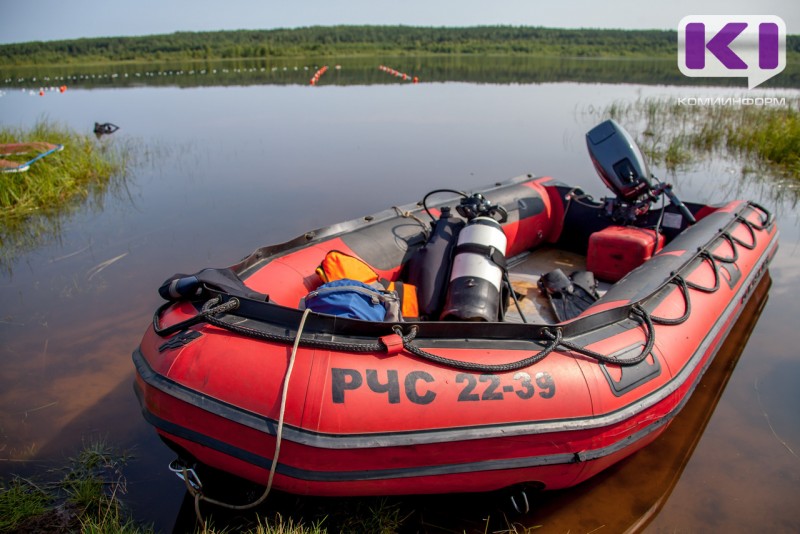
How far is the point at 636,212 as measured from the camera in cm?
462

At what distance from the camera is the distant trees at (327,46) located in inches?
1379

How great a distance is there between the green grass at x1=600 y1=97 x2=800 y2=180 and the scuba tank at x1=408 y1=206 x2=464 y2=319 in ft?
18.2

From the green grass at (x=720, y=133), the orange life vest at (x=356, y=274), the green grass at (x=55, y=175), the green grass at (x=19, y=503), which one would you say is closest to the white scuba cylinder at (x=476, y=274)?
the orange life vest at (x=356, y=274)

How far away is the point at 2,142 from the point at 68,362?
530 centimetres

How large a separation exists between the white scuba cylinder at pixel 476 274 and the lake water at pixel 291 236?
1.00 metres

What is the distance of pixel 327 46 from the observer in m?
41.5

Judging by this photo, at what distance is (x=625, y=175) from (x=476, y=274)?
6.50ft

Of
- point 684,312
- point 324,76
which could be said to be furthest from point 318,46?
point 684,312

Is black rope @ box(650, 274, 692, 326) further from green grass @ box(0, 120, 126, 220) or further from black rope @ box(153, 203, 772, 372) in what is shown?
green grass @ box(0, 120, 126, 220)

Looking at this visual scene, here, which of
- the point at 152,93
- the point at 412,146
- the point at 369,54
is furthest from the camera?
the point at 369,54

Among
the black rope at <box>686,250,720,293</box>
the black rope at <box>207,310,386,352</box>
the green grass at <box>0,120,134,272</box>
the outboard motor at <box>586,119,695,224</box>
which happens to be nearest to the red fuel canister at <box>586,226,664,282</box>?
the outboard motor at <box>586,119,695,224</box>

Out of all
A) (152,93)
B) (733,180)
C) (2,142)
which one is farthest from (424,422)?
(152,93)

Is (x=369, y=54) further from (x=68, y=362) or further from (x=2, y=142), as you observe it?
(x=68, y=362)

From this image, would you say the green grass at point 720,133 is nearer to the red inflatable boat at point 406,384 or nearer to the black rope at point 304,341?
the red inflatable boat at point 406,384
